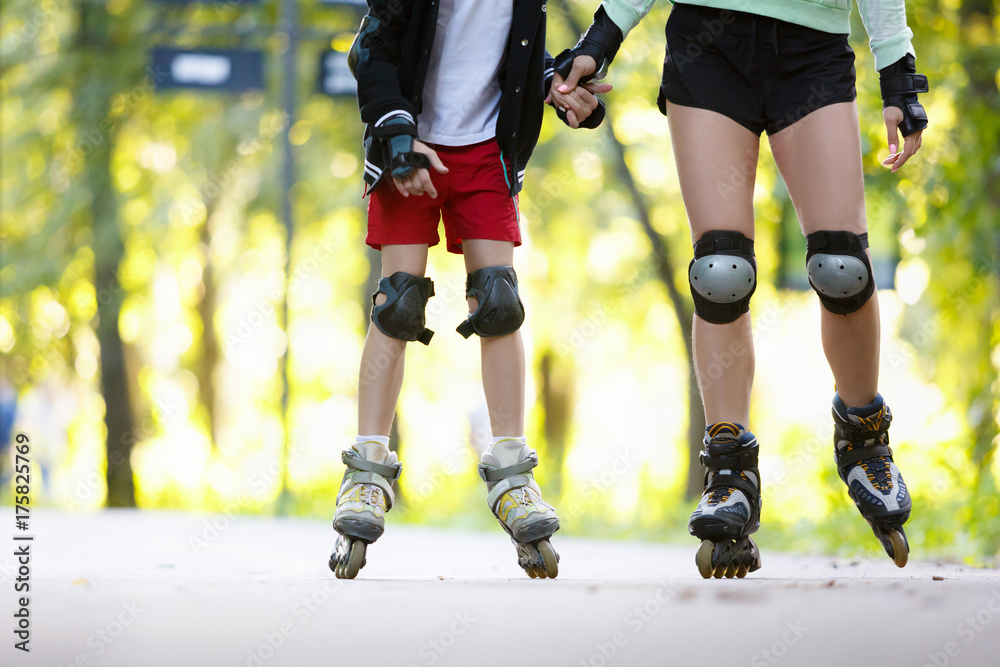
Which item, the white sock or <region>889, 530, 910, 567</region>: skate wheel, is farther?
the white sock

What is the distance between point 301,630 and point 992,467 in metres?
4.41

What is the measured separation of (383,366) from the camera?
2.38m

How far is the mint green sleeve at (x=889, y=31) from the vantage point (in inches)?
94.5

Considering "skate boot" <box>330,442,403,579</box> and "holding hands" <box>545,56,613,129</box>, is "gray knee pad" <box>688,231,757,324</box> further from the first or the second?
"skate boot" <box>330,442,403,579</box>

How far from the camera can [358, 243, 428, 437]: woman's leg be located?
93.3 inches

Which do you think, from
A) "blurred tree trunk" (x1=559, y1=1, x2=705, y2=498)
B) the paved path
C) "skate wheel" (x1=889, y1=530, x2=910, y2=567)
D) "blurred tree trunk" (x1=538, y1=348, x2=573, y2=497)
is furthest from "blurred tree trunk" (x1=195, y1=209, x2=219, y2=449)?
"skate wheel" (x1=889, y1=530, x2=910, y2=567)

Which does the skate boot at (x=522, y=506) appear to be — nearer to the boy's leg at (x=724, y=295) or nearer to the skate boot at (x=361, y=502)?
the skate boot at (x=361, y=502)

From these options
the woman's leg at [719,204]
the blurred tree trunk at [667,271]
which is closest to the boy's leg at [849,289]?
the woman's leg at [719,204]

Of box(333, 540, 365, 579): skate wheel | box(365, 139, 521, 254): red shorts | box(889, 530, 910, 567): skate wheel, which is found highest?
box(365, 139, 521, 254): red shorts

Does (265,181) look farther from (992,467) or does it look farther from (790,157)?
(790,157)

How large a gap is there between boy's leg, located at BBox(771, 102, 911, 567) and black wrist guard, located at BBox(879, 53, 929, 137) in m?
0.16

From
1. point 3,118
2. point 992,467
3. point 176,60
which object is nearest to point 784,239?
point 992,467

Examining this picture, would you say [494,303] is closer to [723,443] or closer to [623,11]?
[723,443]

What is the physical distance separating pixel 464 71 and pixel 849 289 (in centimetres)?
114
